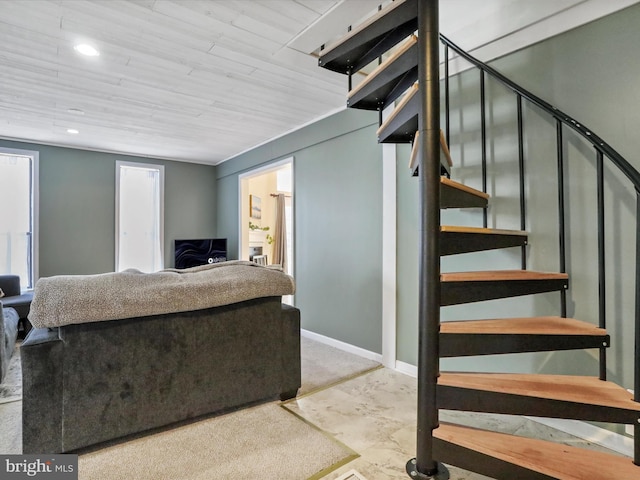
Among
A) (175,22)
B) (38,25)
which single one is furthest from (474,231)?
(38,25)

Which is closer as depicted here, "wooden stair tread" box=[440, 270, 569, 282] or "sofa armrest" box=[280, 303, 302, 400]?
"wooden stair tread" box=[440, 270, 569, 282]

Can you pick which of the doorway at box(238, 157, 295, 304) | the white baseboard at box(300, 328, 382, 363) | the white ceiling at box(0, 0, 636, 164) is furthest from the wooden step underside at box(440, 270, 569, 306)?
the doorway at box(238, 157, 295, 304)

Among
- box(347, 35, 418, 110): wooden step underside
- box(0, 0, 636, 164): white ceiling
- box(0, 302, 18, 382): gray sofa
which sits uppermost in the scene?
box(0, 0, 636, 164): white ceiling

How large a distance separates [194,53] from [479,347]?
273cm

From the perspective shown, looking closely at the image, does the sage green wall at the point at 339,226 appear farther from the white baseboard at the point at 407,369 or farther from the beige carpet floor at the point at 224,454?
the beige carpet floor at the point at 224,454

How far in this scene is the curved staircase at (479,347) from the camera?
144 cm

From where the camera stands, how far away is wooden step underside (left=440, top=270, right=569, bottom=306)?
1708 mm

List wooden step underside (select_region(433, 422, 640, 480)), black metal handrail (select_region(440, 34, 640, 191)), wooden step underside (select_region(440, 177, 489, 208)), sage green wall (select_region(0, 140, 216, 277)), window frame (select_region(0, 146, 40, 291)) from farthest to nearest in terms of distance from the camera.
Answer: sage green wall (select_region(0, 140, 216, 277)) → window frame (select_region(0, 146, 40, 291)) → wooden step underside (select_region(440, 177, 489, 208)) → black metal handrail (select_region(440, 34, 640, 191)) → wooden step underside (select_region(433, 422, 640, 480))

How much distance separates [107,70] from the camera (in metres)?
2.78

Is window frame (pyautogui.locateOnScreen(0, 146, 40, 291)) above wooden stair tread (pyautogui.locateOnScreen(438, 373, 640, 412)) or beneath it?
above

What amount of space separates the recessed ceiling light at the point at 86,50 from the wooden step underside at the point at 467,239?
8.94 ft

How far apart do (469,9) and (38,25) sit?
2.89 m

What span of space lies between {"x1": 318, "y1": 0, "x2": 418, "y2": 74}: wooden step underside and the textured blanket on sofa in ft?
4.85

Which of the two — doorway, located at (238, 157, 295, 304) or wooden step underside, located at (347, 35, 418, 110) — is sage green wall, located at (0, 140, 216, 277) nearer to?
doorway, located at (238, 157, 295, 304)
